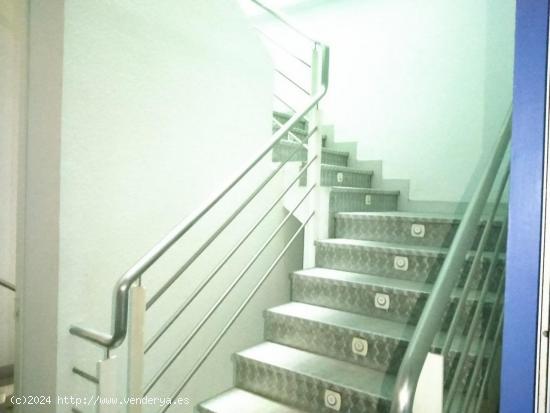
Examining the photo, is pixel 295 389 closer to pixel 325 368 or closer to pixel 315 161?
pixel 325 368

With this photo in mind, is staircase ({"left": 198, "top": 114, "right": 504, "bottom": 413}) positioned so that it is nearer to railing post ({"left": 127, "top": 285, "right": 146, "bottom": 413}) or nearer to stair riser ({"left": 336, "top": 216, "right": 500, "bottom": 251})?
stair riser ({"left": 336, "top": 216, "right": 500, "bottom": 251})

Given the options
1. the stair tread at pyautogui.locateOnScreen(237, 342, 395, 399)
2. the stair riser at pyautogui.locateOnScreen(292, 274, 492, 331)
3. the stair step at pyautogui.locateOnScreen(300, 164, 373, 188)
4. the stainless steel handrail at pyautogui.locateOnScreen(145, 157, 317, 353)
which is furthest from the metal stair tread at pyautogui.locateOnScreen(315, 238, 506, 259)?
the stair tread at pyautogui.locateOnScreen(237, 342, 395, 399)

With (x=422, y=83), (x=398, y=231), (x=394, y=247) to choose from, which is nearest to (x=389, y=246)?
(x=394, y=247)

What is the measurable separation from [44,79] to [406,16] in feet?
10.3

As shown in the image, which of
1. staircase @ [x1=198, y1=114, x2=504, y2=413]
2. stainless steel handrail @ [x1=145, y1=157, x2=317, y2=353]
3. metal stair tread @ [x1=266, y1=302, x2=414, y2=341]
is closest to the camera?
stainless steel handrail @ [x1=145, y1=157, x2=317, y2=353]

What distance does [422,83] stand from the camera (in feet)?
11.5

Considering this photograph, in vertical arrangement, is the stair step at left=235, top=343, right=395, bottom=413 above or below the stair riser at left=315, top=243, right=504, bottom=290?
below

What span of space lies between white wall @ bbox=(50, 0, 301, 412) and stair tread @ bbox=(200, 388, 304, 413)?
34cm

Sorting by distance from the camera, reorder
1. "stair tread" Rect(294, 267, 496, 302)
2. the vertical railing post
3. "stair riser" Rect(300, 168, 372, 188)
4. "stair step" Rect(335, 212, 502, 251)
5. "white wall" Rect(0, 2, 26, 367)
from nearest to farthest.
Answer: "stair tread" Rect(294, 267, 496, 302)
"stair step" Rect(335, 212, 502, 251)
the vertical railing post
"stair riser" Rect(300, 168, 372, 188)
"white wall" Rect(0, 2, 26, 367)

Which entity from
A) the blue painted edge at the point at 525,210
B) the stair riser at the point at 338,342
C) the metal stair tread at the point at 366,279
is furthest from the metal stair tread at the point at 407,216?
the blue painted edge at the point at 525,210

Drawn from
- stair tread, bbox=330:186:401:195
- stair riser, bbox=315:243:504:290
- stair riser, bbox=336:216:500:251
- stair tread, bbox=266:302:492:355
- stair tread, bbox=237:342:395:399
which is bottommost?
stair tread, bbox=237:342:395:399

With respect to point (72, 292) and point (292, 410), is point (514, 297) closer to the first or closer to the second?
point (292, 410)

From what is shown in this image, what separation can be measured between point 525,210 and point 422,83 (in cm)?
272

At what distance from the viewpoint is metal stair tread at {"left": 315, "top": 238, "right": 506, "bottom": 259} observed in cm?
221
